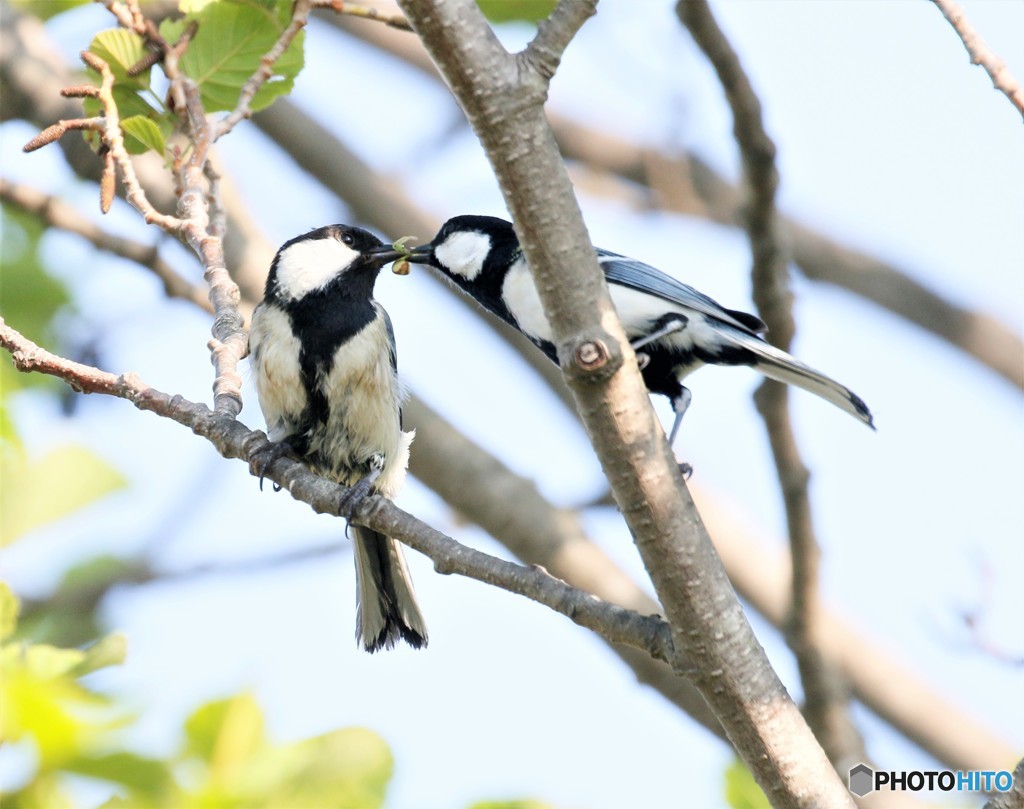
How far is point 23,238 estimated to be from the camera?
521cm

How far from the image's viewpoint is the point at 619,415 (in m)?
2.27

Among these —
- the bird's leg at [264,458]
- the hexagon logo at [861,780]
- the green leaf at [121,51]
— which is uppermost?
the green leaf at [121,51]

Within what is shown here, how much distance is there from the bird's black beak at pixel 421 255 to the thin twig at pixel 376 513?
4.84 ft

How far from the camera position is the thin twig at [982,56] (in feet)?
7.60

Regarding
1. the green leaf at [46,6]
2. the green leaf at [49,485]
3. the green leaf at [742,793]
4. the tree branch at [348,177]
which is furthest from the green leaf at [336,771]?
the tree branch at [348,177]

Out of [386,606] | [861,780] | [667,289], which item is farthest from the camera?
[386,606]

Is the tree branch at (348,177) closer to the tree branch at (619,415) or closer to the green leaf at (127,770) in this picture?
the tree branch at (619,415)

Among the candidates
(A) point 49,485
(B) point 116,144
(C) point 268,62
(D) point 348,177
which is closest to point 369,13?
(C) point 268,62

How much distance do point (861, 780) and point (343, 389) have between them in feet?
6.87

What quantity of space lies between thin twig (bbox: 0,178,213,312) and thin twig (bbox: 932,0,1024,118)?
2956 millimetres

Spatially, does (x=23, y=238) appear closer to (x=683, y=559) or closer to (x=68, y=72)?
(x=68, y=72)

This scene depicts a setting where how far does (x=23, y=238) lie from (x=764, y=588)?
3.54 m

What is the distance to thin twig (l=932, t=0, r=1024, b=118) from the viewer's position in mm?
2316

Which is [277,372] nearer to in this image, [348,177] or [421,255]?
[421,255]
